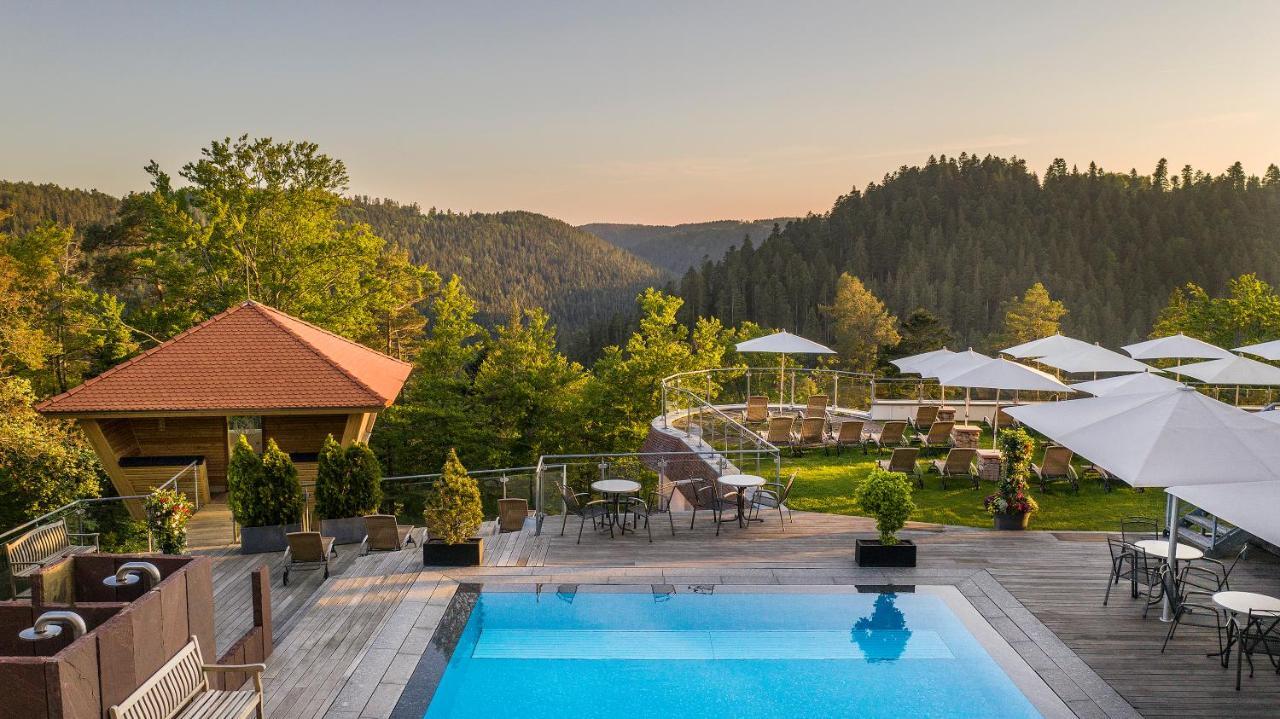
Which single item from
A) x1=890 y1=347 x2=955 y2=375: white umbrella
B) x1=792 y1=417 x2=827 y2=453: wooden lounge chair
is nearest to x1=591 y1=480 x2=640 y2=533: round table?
x1=792 y1=417 x2=827 y2=453: wooden lounge chair

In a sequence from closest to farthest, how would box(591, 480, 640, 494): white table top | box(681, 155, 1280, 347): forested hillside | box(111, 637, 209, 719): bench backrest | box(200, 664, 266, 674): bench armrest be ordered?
box(111, 637, 209, 719): bench backrest
box(200, 664, 266, 674): bench armrest
box(591, 480, 640, 494): white table top
box(681, 155, 1280, 347): forested hillside

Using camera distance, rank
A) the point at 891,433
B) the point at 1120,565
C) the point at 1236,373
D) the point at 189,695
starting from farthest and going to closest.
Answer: the point at 891,433
the point at 1236,373
the point at 1120,565
the point at 189,695

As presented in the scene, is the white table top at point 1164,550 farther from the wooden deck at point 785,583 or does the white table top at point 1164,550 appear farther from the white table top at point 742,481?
the white table top at point 742,481

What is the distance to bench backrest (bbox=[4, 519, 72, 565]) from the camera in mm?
9727

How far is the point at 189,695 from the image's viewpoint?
19.3 ft

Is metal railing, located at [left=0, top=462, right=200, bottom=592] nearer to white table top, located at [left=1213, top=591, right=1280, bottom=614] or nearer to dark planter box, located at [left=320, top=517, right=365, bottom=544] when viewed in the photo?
dark planter box, located at [left=320, top=517, right=365, bottom=544]

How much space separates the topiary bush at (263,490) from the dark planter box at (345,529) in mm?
482

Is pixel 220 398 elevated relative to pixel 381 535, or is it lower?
elevated

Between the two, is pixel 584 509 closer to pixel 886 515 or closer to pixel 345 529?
pixel 345 529

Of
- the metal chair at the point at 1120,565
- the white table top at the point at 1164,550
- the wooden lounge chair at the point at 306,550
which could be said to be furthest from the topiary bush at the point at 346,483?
the white table top at the point at 1164,550

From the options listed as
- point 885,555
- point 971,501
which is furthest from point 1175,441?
point 971,501

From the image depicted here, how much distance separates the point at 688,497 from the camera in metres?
14.8

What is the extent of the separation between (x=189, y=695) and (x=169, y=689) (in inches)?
10.2

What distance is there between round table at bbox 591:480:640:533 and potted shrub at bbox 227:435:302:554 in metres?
4.56
